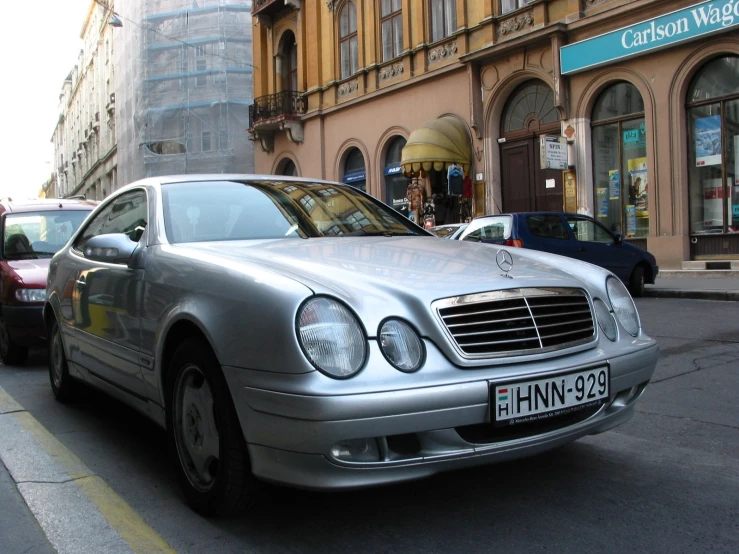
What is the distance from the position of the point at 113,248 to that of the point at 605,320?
2405 millimetres

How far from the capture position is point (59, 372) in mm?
5320

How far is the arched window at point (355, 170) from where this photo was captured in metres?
25.2

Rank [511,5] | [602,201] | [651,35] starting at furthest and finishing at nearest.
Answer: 1. [511,5]
2. [602,201]
3. [651,35]

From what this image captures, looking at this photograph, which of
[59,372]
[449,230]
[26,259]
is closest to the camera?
[59,372]

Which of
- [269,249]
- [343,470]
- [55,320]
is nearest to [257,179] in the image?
[269,249]

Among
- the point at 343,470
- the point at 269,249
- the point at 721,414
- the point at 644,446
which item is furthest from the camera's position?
the point at 721,414

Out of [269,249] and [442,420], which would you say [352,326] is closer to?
[442,420]

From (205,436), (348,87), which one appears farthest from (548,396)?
(348,87)

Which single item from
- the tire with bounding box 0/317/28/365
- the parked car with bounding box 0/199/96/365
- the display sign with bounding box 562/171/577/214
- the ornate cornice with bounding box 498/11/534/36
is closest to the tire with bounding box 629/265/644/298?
the display sign with bounding box 562/171/577/214

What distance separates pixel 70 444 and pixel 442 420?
2.59 meters

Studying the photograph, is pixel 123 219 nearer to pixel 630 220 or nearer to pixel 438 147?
pixel 630 220

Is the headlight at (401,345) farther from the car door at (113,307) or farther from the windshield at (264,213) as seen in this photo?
the car door at (113,307)

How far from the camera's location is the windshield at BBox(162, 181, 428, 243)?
3891 millimetres

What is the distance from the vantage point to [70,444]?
14.0 ft
